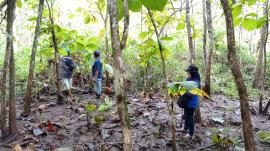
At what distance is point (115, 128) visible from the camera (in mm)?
5824

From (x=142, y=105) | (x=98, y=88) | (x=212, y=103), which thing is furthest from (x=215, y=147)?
(x=98, y=88)

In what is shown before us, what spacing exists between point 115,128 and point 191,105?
1.52 m

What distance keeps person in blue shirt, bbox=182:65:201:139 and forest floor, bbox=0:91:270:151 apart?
171mm

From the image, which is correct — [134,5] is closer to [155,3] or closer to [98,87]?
[155,3]

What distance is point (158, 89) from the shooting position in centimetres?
974

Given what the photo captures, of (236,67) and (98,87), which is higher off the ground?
(236,67)

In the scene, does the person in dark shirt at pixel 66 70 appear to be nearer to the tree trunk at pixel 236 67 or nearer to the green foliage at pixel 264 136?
the green foliage at pixel 264 136

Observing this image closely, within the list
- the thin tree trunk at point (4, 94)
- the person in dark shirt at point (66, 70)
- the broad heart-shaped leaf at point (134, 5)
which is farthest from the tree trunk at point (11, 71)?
the broad heart-shaped leaf at point (134, 5)

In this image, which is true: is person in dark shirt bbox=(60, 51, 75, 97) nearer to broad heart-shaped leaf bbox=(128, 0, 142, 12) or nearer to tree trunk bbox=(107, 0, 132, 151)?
tree trunk bbox=(107, 0, 132, 151)

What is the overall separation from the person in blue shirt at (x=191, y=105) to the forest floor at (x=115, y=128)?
0.56ft

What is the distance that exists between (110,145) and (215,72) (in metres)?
8.29

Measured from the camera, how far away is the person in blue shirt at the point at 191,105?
17.5 feet

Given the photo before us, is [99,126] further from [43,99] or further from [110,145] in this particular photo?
[43,99]

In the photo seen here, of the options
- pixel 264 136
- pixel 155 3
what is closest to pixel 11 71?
pixel 155 3
